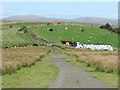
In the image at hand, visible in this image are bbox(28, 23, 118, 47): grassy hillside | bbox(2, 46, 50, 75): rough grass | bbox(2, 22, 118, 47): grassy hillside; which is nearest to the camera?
bbox(2, 46, 50, 75): rough grass

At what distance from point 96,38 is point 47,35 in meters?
19.2

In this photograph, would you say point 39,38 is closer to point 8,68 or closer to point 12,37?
point 12,37

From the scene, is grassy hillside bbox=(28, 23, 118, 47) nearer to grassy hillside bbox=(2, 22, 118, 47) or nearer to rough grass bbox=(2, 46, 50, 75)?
grassy hillside bbox=(2, 22, 118, 47)

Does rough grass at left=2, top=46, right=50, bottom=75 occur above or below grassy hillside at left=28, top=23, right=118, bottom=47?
above

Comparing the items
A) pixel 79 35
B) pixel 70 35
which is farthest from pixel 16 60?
pixel 79 35

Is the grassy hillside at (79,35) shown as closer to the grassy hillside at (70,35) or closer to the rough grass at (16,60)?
the grassy hillside at (70,35)

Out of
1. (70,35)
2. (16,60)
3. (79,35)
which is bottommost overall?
(79,35)

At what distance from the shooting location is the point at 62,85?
70.0ft

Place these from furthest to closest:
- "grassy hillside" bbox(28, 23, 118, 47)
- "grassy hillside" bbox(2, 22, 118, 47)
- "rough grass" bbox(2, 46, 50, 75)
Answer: "grassy hillside" bbox(28, 23, 118, 47) < "grassy hillside" bbox(2, 22, 118, 47) < "rough grass" bbox(2, 46, 50, 75)

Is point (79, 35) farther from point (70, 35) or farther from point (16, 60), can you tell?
point (16, 60)

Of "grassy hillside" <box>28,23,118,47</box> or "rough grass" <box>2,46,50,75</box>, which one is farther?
"grassy hillside" <box>28,23,118,47</box>

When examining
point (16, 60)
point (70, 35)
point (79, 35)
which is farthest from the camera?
point (79, 35)

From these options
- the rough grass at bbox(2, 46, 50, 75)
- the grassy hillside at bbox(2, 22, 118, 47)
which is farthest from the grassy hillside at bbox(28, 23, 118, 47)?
the rough grass at bbox(2, 46, 50, 75)

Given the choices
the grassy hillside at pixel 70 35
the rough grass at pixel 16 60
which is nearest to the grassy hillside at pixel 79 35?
the grassy hillside at pixel 70 35
